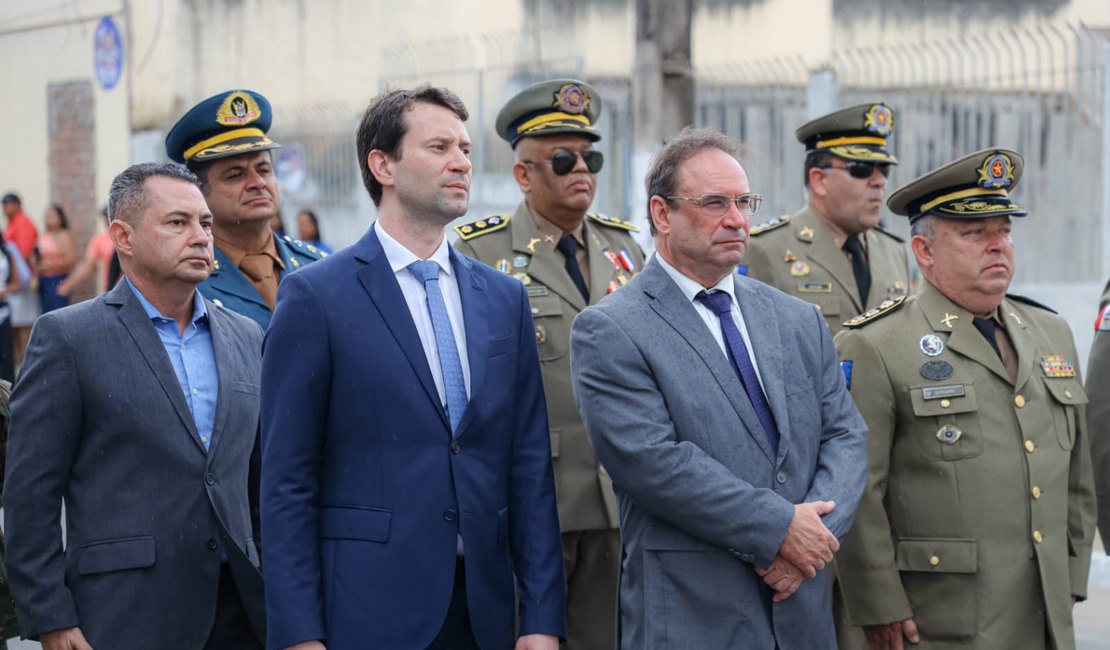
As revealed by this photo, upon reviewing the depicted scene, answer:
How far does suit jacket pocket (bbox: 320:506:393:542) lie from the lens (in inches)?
139

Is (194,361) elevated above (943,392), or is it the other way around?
(194,361)

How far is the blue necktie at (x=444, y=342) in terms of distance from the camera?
364 centimetres

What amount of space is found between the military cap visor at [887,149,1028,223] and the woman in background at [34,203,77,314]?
1416 cm

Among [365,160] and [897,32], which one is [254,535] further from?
[897,32]

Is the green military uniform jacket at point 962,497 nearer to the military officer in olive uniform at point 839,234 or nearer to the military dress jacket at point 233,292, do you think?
the military officer in olive uniform at point 839,234

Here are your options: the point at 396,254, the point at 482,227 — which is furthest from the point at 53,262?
the point at 396,254

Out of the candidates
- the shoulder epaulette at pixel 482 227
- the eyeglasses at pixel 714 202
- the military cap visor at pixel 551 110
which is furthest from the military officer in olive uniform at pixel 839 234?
the eyeglasses at pixel 714 202

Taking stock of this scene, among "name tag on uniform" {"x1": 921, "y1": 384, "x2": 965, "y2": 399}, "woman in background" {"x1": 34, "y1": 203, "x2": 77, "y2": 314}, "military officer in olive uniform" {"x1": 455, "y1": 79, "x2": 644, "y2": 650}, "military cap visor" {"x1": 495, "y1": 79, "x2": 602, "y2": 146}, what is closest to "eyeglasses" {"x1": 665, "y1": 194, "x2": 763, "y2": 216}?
"name tag on uniform" {"x1": 921, "y1": 384, "x2": 965, "y2": 399}

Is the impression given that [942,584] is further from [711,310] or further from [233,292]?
[233,292]

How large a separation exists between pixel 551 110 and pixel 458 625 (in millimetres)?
2735

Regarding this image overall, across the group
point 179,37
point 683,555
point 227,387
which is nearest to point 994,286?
point 683,555

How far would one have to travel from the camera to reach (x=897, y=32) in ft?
50.4

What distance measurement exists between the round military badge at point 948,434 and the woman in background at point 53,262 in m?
14.3

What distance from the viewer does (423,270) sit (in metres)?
3.72
